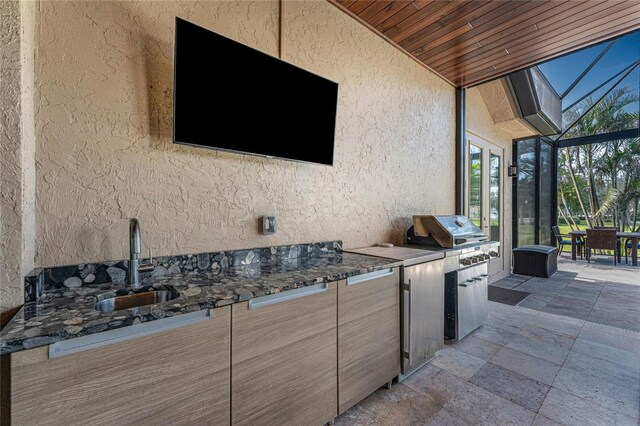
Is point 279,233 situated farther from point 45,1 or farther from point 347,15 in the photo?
point 347,15

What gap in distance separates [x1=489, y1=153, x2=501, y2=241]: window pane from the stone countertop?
13.2ft

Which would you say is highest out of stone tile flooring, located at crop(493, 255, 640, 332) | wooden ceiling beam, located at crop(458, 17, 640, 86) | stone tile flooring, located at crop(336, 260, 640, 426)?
wooden ceiling beam, located at crop(458, 17, 640, 86)

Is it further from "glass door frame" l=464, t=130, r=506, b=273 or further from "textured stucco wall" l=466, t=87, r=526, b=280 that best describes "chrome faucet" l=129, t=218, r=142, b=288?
"textured stucco wall" l=466, t=87, r=526, b=280

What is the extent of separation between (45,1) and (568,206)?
11028 millimetres

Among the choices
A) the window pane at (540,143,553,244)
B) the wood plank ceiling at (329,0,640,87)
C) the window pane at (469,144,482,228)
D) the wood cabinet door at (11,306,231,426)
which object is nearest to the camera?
the wood cabinet door at (11,306,231,426)

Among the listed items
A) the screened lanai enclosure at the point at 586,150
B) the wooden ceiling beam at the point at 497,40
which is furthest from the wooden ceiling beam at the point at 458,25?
the screened lanai enclosure at the point at 586,150

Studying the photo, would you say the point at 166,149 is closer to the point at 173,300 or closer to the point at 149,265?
the point at 149,265

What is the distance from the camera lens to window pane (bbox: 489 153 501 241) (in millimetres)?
5047

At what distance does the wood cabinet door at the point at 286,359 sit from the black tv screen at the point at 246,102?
3.09 feet

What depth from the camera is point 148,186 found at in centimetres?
150

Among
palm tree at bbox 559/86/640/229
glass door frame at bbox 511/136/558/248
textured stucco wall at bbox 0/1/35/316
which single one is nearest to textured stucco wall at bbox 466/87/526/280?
glass door frame at bbox 511/136/558/248

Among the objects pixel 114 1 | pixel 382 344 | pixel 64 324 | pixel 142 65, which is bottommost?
pixel 382 344

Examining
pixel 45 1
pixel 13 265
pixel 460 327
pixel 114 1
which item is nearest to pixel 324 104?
pixel 114 1

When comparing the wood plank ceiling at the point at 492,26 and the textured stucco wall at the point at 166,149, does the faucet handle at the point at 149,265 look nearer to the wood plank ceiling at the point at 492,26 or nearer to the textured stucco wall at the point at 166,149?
the textured stucco wall at the point at 166,149
